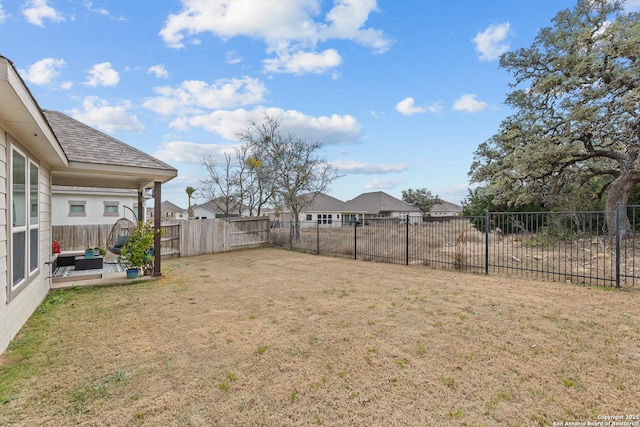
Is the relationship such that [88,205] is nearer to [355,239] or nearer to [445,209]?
[355,239]

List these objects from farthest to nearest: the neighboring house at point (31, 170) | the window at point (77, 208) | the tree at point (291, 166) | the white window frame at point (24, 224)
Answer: the tree at point (291, 166)
the window at point (77, 208)
the white window frame at point (24, 224)
the neighboring house at point (31, 170)

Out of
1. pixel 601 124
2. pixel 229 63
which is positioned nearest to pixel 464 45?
pixel 601 124

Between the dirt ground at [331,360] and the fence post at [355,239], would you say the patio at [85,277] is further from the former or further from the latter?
the fence post at [355,239]

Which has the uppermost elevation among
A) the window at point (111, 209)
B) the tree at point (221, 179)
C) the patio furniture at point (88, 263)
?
the tree at point (221, 179)

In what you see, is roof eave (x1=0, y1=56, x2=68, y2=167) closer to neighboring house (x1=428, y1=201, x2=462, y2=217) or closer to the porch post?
the porch post

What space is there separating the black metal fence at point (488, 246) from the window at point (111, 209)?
10982mm

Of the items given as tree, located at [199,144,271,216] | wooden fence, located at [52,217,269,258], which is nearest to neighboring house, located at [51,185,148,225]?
wooden fence, located at [52,217,269,258]

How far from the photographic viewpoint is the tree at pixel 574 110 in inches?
439

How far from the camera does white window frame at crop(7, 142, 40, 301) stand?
3648mm

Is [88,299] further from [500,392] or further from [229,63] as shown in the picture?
[229,63]

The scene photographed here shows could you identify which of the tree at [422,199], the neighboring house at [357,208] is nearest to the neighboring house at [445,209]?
the tree at [422,199]

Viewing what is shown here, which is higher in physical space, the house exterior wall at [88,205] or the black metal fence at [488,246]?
the house exterior wall at [88,205]

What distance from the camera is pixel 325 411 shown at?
2.29 meters

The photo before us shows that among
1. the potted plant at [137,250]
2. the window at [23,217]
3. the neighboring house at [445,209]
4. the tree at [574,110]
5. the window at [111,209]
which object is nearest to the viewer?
the window at [23,217]
